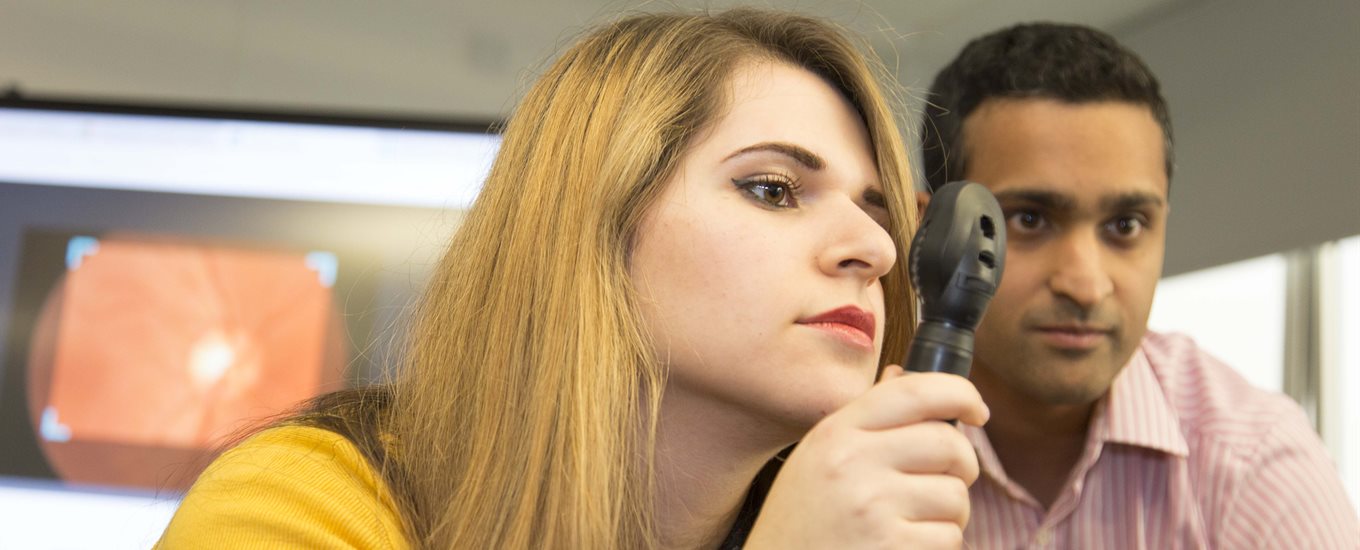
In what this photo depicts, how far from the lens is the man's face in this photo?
3.85 ft

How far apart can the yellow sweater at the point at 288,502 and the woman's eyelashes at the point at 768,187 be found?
36 centimetres

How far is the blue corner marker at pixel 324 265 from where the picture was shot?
1411 mm

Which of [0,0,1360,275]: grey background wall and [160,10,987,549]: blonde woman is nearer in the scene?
[160,10,987,549]: blonde woman

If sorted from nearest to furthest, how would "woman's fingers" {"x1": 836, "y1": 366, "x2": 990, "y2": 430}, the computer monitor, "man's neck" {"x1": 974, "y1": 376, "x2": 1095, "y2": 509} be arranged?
1. "woman's fingers" {"x1": 836, "y1": 366, "x2": 990, "y2": 430}
2. "man's neck" {"x1": 974, "y1": 376, "x2": 1095, "y2": 509}
3. the computer monitor

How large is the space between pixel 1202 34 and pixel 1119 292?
112 centimetres

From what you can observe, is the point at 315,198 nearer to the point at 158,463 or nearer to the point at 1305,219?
the point at 158,463

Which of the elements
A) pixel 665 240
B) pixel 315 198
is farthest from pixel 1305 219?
pixel 315 198

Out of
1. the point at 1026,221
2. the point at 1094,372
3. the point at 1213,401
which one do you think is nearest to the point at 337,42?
the point at 1026,221

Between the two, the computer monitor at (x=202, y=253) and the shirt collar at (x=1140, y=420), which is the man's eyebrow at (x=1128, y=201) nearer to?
the shirt collar at (x=1140, y=420)

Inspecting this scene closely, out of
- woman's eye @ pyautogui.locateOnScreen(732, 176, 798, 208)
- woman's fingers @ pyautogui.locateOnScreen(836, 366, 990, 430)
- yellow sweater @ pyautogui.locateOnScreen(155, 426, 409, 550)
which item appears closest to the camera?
woman's fingers @ pyautogui.locateOnScreen(836, 366, 990, 430)

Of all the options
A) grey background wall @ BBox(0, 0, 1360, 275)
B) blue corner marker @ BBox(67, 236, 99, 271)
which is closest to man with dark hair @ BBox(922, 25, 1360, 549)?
grey background wall @ BBox(0, 0, 1360, 275)

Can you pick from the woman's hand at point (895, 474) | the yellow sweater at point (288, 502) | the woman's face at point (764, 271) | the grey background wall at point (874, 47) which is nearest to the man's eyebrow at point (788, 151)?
the woman's face at point (764, 271)

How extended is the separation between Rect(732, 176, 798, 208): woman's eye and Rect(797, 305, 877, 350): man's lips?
10 centimetres

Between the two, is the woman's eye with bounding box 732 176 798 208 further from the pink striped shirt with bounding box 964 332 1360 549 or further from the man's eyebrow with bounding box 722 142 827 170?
the pink striped shirt with bounding box 964 332 1360 549
